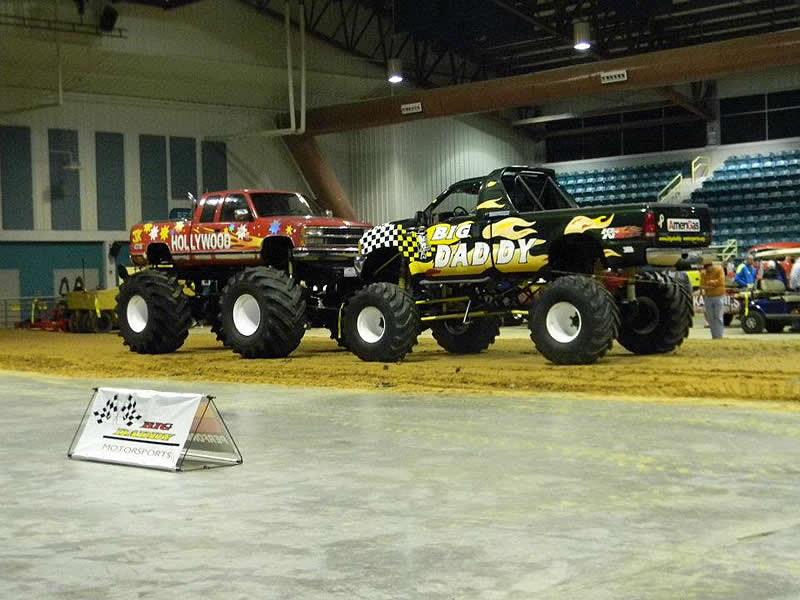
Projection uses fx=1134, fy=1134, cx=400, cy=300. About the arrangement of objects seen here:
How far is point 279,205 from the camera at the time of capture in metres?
19.7

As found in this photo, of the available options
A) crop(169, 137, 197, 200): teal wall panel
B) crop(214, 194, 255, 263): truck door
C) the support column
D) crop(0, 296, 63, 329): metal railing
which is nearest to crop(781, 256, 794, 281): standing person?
crop(214, 194, 255, 263): truck door

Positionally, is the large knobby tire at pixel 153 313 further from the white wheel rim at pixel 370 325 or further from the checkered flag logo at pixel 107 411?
the checkered flag logo at pixel 107 411

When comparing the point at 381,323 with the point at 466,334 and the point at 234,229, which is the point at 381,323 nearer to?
the point at 466,334

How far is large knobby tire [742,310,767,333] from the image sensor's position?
77.6 feet

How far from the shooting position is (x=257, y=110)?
4119 cm

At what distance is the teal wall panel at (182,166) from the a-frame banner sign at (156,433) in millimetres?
31348

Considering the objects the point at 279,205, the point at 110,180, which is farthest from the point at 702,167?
the point at 279,205

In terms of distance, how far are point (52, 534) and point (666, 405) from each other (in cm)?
709

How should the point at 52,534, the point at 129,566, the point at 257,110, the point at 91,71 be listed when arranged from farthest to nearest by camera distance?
the point at 257,110
the point at 91,71
the point at 52,534
the point at 129,566

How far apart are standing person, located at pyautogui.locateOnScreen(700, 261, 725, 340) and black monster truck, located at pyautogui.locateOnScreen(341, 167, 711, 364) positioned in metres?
3.73

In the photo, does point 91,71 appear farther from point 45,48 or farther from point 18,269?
point 18,269

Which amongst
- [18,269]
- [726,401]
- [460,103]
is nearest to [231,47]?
[460,103]

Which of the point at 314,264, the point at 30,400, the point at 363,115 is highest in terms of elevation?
the point at 363,115

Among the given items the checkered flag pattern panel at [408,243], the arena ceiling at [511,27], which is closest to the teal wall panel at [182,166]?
the arena ceiling at [511,27]
